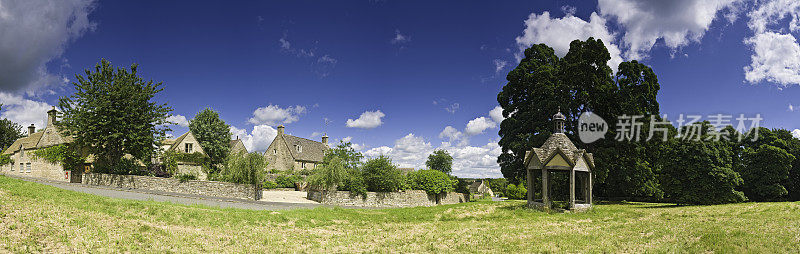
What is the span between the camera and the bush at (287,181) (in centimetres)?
4531

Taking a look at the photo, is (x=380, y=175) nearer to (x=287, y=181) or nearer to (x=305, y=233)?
(x=287, y=181)

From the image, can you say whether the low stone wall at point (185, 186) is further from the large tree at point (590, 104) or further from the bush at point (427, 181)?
the large tree at point (590, 104)

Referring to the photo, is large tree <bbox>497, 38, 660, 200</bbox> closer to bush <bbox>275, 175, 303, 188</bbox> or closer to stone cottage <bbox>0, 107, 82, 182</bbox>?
bush <bbox>275, 175, 303, 188</bbox>

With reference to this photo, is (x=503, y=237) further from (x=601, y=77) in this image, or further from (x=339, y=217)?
(x=601, y=77)

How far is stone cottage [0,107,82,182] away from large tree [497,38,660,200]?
4113cm

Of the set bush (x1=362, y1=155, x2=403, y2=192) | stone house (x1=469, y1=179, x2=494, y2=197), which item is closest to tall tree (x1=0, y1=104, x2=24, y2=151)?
bush (x1=362, y1=155, x2=403, y2=192)

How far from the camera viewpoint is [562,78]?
105 ft

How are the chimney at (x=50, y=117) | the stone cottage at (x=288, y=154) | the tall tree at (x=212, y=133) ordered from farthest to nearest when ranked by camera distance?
the stone cottage at (x=288, y=154), the tall tree at (x=212, y=133), the chimney at (x=50, y=117)

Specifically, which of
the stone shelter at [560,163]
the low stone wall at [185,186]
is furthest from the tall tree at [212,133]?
the stone shelter at [560,163]

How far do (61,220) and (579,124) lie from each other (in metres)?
32.5

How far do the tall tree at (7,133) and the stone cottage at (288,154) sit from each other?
42072mm

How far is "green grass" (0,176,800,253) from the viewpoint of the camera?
9477 millimetres

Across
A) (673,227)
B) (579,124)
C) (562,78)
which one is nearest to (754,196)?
(579,124)

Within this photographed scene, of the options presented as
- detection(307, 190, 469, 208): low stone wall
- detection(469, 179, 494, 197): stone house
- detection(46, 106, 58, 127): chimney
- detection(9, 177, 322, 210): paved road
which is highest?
detection(46, 106, 58, 127): chimney
